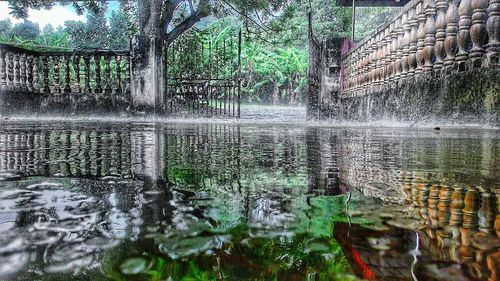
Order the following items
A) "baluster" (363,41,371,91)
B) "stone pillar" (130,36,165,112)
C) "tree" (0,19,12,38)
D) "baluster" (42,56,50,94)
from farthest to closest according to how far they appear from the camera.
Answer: "tree" (0,19,12,38) → "stone pillar" (130,36,165,112) → "baluster" (42,56,50,94) → "baluster" (363,41,371,91)

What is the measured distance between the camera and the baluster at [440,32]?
3428mm

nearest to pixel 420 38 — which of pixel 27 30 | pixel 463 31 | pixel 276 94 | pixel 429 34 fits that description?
pixel 429 34

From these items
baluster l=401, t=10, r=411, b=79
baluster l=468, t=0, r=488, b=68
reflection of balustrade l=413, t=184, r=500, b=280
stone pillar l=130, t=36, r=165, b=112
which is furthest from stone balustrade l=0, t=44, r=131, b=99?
reflection of balustrade l=413, t=184, r=500, b=280

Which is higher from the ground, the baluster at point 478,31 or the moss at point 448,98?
the baluster at point 478,31

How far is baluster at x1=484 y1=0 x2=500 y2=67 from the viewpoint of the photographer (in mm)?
2725

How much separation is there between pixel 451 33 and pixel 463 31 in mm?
203

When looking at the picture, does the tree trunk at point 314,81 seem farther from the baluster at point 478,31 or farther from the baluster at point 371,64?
the baluster at point 478,31

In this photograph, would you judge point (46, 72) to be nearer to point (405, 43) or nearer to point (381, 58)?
point (381, 58)

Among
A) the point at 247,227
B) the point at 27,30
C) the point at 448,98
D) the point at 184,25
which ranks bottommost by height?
the point at 247,227

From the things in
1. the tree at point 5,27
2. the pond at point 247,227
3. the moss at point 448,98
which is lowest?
the pond at point 247,227

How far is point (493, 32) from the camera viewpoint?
9.01 feet

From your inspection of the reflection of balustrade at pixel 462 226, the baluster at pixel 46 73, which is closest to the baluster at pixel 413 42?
the reflection of balustrade at pixel 462 226

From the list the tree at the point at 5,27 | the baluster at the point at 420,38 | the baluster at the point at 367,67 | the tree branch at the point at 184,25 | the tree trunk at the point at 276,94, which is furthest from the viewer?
the tree at the point at 5,27

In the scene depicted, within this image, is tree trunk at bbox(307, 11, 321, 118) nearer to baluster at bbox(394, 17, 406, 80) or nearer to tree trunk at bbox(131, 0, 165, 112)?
tree trunk at bbox(131, 0, 165, 112)
